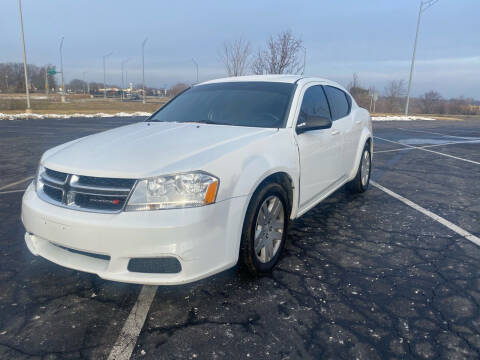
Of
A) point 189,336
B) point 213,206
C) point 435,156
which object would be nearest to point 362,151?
point 213,206

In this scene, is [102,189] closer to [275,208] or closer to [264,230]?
[264,230]

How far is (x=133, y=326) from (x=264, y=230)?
1.24m

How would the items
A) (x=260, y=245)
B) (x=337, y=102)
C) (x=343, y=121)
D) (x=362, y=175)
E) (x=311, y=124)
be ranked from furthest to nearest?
(x=362, y=175)
(x=337, y=102)
(x=343, y=121)
(x=311, y=124)
(x=260, y=245)

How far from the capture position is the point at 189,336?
242cm

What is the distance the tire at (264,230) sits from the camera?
2.85 metres

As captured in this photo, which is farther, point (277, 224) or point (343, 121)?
point (343, 121)

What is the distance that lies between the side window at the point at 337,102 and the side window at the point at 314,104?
0.19 m

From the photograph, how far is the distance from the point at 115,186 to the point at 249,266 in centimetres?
121

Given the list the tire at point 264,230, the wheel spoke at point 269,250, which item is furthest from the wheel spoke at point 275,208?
the wheel spoke at point 269,250

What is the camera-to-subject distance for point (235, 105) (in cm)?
396

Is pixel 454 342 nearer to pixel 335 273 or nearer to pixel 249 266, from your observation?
pixel 335 273

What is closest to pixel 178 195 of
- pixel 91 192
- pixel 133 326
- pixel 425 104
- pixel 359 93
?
pixel 91 192

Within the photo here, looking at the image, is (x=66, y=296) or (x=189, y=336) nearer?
(x=189, y=336)

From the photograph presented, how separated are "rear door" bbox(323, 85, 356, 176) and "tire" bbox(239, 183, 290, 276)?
171 cm
